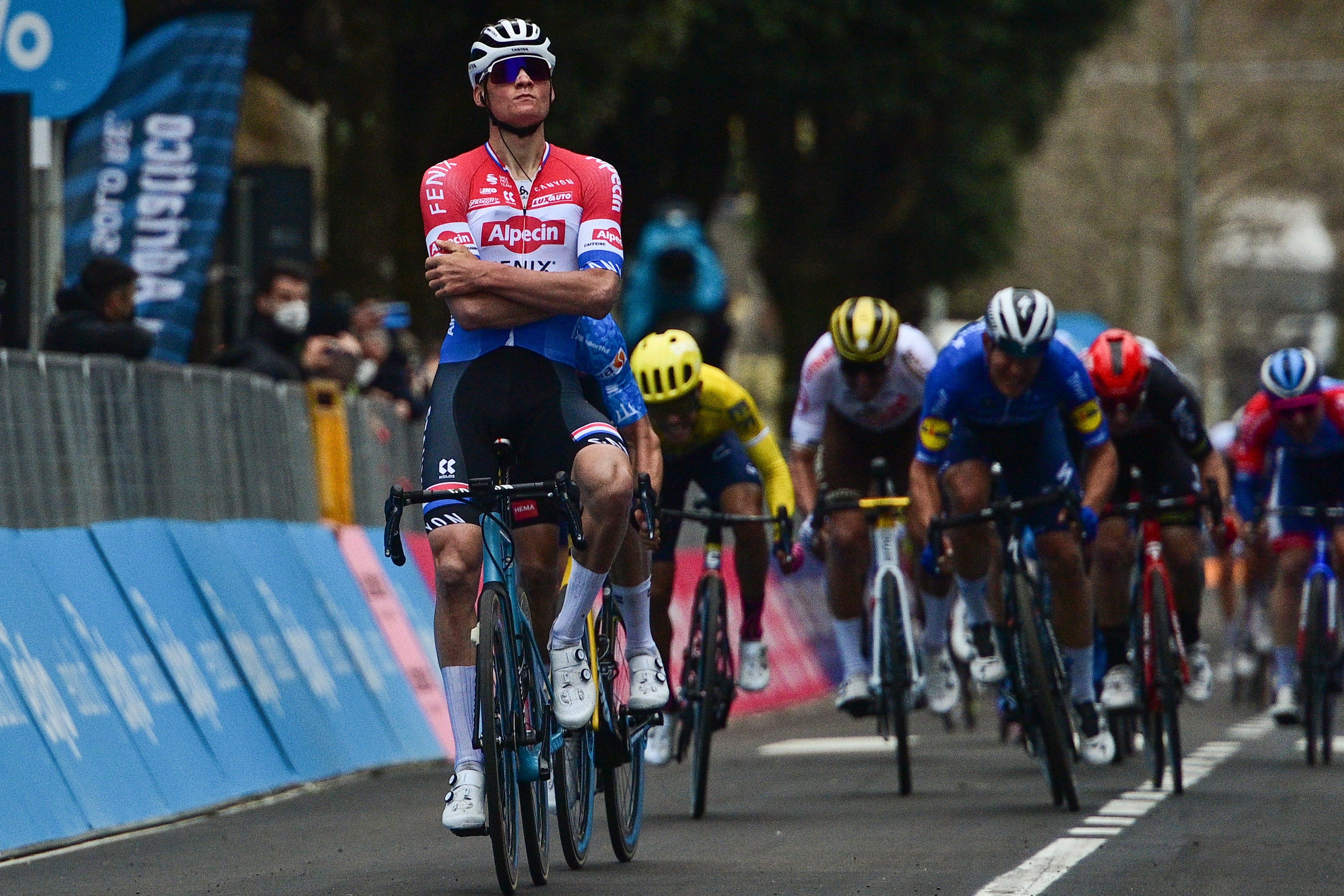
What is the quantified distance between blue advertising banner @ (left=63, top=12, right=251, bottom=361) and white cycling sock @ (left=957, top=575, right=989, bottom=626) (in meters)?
5.41

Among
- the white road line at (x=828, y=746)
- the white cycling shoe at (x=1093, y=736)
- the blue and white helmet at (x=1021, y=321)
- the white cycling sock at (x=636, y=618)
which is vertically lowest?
the white road line at (x=828, y=746)

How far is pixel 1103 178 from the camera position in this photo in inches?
2201

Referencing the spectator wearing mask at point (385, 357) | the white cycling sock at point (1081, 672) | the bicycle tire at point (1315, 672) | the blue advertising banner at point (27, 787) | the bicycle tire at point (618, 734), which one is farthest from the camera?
the spectator wearing mask at point (385, 357)

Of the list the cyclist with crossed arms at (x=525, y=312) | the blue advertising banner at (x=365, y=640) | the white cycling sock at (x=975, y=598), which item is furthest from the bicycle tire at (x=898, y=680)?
the cyclist with crossed arms at (x=525, y=312)

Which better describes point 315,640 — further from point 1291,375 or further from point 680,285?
point 680,285

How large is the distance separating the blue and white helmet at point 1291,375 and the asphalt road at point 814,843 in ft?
6.96

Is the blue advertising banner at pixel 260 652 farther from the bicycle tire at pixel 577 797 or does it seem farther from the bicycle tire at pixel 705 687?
the bicycle tire at pixel 577 797

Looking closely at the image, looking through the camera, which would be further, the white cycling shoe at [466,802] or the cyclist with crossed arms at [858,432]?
the cyclist with crossed arms at [858,432]

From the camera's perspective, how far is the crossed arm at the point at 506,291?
7719mm

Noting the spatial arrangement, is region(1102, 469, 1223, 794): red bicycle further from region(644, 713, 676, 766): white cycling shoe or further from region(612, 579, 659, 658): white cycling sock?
region(612, 579, 659, 658): white cycling sock

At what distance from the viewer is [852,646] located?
12.0 m

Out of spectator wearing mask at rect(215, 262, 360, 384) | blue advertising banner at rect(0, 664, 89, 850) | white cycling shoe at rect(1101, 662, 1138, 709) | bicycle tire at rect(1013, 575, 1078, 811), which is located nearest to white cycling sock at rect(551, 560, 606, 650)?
blue advertising banner at rect(0, 664, 89, 850)

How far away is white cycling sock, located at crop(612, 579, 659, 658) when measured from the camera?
28.7 ft

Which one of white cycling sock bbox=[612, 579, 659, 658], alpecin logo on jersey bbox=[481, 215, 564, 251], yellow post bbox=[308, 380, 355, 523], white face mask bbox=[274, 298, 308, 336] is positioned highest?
white face mask bbox=[274, 298, 308, 336]
